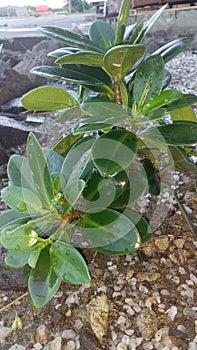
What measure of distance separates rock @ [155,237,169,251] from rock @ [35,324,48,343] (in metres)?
0.26

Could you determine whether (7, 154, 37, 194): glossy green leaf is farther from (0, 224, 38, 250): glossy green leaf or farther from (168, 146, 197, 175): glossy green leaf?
(168, 146, 197, 175): glossy green leaf

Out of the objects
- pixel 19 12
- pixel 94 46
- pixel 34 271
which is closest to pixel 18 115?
pixel 94 46

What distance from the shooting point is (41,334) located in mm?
643

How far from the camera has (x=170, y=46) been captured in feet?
2.27

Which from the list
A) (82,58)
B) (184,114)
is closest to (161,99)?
(82,58)

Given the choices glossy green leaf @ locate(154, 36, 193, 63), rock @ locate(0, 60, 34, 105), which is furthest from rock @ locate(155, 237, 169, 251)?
rock @ locate(0, 60, 34, 105)

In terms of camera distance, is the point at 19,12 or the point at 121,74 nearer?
the point at 121,74

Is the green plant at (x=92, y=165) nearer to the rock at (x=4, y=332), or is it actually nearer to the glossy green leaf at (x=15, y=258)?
the glossy green leaf at (x=15, y=258)

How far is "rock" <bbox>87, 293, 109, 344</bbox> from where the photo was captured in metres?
0.63

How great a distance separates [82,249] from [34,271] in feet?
0.65

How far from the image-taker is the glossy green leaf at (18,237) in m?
0.54

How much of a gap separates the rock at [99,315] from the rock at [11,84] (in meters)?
1.43

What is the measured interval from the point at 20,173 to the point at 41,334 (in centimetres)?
26

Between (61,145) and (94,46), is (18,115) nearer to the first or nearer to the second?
(61,145)
